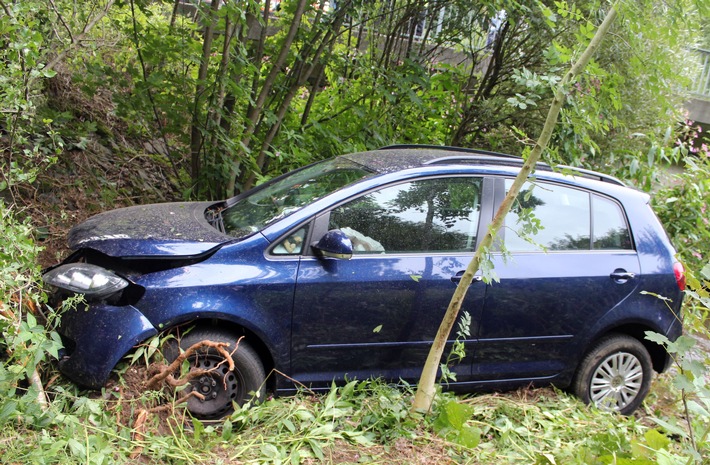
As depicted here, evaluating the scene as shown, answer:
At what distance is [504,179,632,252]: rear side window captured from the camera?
407 cm

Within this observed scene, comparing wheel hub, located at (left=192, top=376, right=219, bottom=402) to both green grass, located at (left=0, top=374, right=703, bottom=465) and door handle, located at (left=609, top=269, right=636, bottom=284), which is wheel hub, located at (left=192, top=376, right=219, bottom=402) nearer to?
green grass, located at (left=0, top=374, right=703, bottom=465)

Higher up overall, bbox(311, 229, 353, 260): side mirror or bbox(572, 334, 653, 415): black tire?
bbox(311, 229, 353, 260): side mirror

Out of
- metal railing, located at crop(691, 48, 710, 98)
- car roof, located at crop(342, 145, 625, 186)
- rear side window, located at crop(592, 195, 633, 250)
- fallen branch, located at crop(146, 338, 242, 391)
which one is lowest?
fallen branch, located at crop(146, 338, 242, 391)

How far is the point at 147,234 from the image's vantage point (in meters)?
3.55

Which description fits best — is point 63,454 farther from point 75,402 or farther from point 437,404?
point 437,404

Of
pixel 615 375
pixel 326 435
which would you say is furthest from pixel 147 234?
pixel 615 375

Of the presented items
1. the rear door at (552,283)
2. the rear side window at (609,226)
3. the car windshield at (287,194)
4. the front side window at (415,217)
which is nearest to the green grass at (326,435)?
the rear door at (552,283)

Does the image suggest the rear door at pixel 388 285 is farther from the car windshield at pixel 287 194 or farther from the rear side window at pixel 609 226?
the rear side window at pixel 609 226

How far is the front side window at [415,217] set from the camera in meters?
3.76

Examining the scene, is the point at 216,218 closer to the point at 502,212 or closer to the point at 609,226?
the point at 502,212

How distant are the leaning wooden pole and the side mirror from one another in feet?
2.11

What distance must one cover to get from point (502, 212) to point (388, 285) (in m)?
0.84

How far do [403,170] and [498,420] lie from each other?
5.27 ft

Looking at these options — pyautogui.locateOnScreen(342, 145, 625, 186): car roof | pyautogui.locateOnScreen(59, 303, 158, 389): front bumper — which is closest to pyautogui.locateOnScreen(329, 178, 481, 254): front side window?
pyautogui.locateOnScreen(342, 145, 625, 186): car roof
